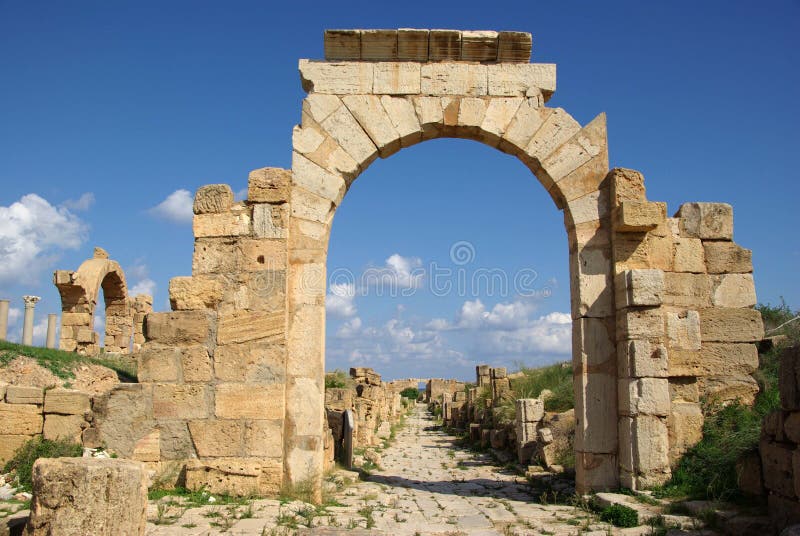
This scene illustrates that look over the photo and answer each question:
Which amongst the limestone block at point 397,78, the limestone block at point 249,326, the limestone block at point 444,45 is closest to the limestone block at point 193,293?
the limestone block at point 249,326

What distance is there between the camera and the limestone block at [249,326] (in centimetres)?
702

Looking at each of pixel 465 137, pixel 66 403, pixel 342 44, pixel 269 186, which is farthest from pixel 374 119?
pixel 66 403

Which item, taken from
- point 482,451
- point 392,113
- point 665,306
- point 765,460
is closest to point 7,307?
point 482,451

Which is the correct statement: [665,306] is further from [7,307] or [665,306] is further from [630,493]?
[7,307]

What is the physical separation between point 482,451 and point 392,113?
7.54m

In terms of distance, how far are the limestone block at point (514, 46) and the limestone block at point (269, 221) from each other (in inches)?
122

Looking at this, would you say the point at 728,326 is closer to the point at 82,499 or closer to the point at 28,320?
the point at 82,499

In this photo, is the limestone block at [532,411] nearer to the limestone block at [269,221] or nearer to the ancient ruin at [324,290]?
the ancient ruin at [324,290]

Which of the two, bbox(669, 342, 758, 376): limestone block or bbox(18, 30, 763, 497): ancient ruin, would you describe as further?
bbox(669, 342, 758, 376): limestone block

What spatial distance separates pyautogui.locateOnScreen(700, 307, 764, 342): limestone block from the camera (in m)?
7.17

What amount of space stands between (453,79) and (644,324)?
11.3ft

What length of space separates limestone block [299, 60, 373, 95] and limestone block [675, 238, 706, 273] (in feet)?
12.9

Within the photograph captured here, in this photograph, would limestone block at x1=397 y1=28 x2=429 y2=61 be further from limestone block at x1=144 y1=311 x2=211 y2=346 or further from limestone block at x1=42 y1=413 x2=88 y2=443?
limestone block at x1=42 y1=413 x2=88 y2=443

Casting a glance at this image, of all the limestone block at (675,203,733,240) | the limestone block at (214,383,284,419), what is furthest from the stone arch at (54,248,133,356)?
the limestone block at (675,203,733,240)
